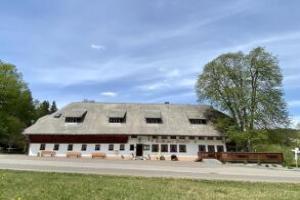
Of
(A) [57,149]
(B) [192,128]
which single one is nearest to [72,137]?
(A) [57,149]

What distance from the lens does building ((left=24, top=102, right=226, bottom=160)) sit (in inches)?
2044

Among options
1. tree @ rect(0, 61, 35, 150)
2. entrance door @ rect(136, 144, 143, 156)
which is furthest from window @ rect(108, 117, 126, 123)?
tree @ rect(0, 61, 35, 150)

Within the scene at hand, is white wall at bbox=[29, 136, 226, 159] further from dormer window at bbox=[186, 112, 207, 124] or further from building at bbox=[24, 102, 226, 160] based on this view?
dormer window at bbox=[186, 112, 207, 124]

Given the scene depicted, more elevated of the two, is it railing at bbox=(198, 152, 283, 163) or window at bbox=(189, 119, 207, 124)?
window at bbox=(189, 119, 207, 124)

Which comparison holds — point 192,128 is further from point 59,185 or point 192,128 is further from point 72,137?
point 59,185

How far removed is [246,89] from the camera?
5319cm

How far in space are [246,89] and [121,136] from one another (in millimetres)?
18851

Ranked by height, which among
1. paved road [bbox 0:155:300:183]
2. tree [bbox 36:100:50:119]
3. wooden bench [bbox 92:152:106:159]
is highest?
tree [bbox 36:100:50:119]

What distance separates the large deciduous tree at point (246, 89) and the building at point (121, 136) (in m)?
4.22

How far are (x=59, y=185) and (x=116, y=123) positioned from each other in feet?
133

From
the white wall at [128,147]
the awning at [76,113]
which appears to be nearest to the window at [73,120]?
the awning at [76,113]

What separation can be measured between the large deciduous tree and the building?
13.8 feet

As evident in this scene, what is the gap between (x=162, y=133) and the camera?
2046 inches

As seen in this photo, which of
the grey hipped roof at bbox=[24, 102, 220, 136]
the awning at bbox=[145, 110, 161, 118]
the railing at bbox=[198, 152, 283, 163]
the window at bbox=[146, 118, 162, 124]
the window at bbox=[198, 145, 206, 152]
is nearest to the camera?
the railing at bbox=[198, 152, 283, 163]
